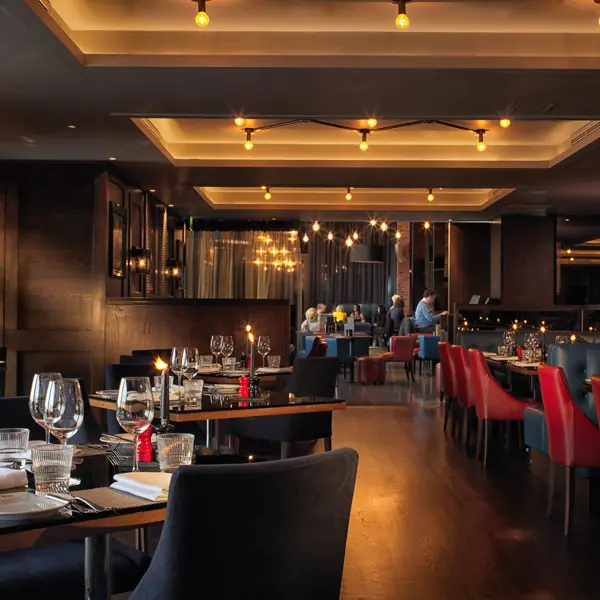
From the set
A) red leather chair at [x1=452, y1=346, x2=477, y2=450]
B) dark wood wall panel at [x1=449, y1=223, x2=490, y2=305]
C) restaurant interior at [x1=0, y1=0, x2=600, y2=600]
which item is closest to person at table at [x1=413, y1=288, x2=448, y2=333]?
dark wood wall panel at [x1=449, y1=223, x2=490, y2=305]

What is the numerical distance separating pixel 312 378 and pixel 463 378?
7.53 feet

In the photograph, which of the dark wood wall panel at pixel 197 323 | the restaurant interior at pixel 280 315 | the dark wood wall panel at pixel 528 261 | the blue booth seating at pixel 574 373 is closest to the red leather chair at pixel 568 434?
the restaurant interior at pixel 280 315

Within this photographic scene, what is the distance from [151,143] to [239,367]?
9.35 feet

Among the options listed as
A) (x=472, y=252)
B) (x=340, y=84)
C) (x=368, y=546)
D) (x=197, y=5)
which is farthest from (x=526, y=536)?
(x=472, y=252)

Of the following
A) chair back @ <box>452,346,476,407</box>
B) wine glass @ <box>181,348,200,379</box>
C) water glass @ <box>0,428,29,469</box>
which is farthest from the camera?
chair back @ <box>452,346,476,407</box>

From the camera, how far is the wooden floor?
3.95m

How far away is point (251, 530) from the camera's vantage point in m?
1.69

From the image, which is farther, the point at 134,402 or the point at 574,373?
the point at 574,373

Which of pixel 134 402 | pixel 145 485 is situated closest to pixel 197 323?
pixel 134 402

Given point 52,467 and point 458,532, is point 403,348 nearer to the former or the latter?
point 458,532

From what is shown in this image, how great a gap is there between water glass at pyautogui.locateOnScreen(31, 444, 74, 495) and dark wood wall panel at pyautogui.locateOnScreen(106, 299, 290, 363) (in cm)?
766

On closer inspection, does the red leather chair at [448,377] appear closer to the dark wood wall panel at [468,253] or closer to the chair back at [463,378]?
the chair back at [463,378]

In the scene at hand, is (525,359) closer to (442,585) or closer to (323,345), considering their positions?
(323,345)

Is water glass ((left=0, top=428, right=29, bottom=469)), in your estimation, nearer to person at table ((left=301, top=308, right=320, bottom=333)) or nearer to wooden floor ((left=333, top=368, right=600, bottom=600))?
wooden floor ((left=333, top=368, right=600, bottom=600))
